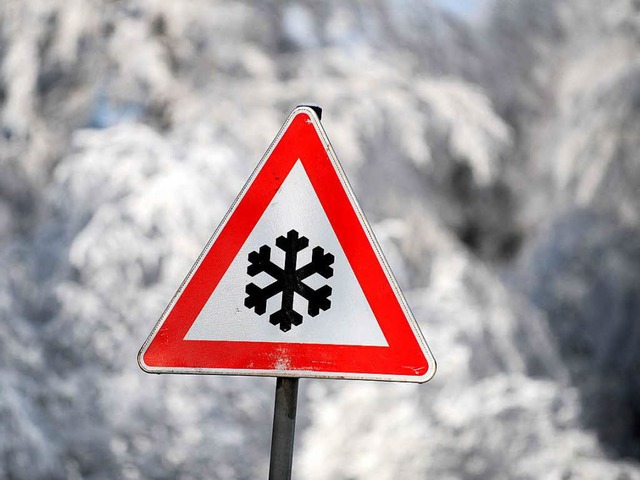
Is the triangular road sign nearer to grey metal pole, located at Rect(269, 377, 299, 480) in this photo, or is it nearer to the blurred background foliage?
grey metal pole, located at Rect(269, 377, 299, 480)

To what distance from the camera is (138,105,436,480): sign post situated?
4.50 ft

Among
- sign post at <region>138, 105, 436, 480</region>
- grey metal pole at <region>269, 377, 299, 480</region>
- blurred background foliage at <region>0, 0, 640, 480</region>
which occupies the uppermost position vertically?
blurred background foliage at <region>0, 0, 640, 480</region>

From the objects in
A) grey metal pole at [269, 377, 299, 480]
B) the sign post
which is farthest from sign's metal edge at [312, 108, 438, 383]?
grey metal pole at [269, 377, 299, 480]

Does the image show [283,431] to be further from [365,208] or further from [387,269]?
[365,208]

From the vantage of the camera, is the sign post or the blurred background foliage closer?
A: the sign post

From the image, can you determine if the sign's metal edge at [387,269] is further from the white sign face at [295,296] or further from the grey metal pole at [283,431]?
the grey metal pole at [283,431]

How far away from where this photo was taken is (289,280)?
1.41 m

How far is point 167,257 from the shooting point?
10.5 ft

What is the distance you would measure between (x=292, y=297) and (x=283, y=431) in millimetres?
240

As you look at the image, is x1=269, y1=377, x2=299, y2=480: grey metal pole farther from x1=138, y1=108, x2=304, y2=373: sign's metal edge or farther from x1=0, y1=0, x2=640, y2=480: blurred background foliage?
x1=0, y1=0, x2=640, y2=480: blurred background foliage

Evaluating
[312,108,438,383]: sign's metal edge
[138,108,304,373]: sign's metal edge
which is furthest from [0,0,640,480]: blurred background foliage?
[312,108,438,383]: sign's metal edge

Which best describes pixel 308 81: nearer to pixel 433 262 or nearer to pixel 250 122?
pixel 250 122

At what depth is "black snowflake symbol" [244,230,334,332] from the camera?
1.39 m

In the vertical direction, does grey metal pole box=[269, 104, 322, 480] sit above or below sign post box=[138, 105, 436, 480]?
below
